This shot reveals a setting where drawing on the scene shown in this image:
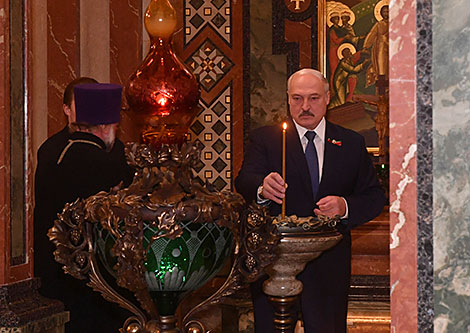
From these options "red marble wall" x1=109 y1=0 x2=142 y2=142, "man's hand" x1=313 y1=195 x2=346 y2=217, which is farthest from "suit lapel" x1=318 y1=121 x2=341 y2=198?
"red marble wall" x1=109 y1=0 x2=142 y2=142

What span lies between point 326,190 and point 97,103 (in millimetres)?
1178

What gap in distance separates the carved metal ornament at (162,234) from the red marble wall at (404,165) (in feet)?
1.32

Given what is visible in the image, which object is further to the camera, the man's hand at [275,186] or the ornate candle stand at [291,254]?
the man's hand at [275,186]

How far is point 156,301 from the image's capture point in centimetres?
255

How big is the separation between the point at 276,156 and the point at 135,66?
293 centimetres

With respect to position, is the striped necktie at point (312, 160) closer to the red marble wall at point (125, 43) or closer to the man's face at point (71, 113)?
the man's face at point (71, 113)

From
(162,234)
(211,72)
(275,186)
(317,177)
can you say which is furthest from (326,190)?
(211,72)

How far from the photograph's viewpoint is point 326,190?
13.4 ft

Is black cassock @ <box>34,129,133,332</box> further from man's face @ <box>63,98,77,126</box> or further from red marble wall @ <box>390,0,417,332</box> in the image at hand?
red marble wall @ <box>390,0,417,332</box>

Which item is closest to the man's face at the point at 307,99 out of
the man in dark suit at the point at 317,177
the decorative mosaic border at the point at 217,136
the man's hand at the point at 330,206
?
the man in dark suit at the point at 317,177

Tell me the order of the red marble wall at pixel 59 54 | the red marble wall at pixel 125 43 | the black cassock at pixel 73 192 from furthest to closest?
the red marble wall at pixel 125 43
the red marble wall at pixel 59 54
the black cassock at pixel 73 192

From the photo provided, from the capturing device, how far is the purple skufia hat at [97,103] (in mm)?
3836

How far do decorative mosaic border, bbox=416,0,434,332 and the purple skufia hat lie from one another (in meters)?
1.81

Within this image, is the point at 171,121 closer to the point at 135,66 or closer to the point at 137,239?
the point at 135,66
